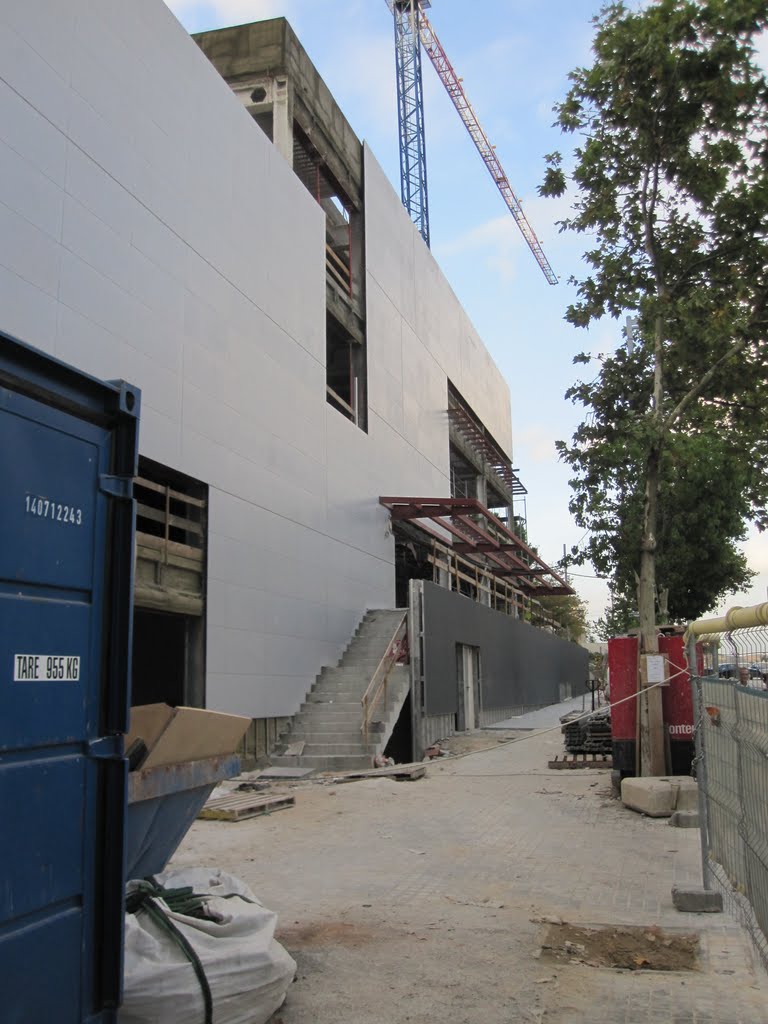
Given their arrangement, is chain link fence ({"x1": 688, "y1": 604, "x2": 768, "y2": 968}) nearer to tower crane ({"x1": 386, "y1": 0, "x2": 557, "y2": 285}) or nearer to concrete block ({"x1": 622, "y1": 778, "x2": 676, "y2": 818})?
concrete block ({"x1": 622, "y1": 778, "x2": 676, "y2": 818})

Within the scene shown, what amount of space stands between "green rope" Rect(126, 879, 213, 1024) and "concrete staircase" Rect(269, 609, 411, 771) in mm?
11012

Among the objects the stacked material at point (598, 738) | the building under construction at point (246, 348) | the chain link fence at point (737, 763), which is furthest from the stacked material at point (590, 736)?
the chain link fence at point (737, 763)

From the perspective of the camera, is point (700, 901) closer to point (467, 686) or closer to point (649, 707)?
point (649, 707)

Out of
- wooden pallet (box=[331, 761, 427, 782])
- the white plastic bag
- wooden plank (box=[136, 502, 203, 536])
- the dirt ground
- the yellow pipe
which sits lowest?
wooden pallet (box=[331, 761, 427, 782])

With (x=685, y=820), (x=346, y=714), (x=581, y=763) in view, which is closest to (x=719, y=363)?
(x=581, y=763)

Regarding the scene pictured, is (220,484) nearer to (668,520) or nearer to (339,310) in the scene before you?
(339,310)

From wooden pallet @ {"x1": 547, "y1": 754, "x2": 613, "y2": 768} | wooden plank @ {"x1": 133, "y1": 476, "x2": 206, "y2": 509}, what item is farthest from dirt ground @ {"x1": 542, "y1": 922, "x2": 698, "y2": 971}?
wooden pallet @ {"x1": 547, "y1": 754, "x2": 613, "y2": 768}

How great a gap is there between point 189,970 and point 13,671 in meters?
1.74

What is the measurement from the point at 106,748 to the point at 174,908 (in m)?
1.33

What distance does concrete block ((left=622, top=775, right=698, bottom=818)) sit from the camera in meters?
10.1

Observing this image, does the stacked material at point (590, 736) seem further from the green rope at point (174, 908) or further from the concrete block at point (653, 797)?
the green rope at point (174, 908)

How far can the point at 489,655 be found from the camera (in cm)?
2655

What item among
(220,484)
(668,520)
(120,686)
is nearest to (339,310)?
(220,484)

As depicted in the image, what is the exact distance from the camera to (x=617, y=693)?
1249 cm
